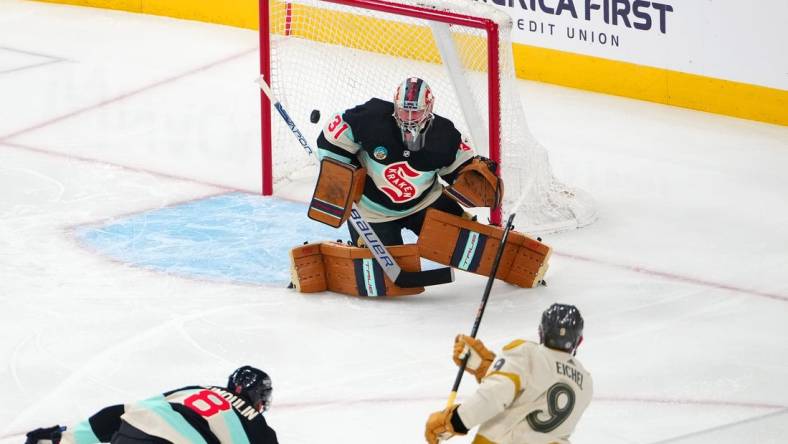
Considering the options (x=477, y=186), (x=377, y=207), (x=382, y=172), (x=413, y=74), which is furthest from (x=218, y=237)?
(x=413, y=74)

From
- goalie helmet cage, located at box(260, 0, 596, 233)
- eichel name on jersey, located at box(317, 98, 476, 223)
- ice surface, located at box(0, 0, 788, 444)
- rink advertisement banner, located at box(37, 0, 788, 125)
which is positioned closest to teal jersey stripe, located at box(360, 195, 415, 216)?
eichel name on jersey, located at box(317, 98, 476, 223)

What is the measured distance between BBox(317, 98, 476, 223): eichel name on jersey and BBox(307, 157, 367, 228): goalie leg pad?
2.8 inches

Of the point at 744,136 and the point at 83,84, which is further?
the point at 83,84

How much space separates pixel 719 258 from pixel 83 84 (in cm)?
428

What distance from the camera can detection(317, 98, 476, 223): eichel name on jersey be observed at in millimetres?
6039

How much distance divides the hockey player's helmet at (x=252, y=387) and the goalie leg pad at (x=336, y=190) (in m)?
2.06

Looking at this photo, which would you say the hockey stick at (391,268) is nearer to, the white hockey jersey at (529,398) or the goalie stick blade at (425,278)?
the goalie stick blade at (425,278)

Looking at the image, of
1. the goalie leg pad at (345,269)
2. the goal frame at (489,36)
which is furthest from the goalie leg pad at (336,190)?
the goal frame at (489,36)

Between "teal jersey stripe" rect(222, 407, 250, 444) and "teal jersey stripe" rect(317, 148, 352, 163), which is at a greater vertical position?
"teal jersey stripe" rect(317, 148, 352, 163)

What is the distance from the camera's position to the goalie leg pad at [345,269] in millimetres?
6137

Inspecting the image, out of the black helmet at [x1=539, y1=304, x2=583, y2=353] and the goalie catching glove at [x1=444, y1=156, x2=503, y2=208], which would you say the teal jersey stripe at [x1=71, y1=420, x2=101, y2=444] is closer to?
the black helmet at [x1=539, y1=304, x2=583, y2=353]

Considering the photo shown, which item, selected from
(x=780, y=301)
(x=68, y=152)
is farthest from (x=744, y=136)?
(x=68, y=152)

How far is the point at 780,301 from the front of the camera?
6270 mm

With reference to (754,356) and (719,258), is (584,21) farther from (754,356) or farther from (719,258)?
(754,356)
